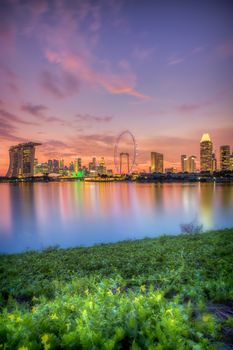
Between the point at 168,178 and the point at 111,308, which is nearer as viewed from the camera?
the point at 111,308

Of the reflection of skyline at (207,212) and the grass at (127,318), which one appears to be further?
the reflection of skyline at (207,212)

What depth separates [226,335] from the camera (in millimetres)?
3752

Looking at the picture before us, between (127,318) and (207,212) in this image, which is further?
(207,212)

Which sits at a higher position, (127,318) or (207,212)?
(127,318)

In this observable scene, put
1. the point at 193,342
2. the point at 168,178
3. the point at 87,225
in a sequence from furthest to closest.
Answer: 1. the point at 168,178
2. the point at 87,225
3. the point at 193,342

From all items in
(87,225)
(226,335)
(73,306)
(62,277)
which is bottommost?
(87,225)

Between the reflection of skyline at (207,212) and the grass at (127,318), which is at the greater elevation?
the grass at (127,318)

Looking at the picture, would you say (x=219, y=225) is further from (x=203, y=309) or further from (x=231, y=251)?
(x=203, y=309)

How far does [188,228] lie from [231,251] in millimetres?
17252

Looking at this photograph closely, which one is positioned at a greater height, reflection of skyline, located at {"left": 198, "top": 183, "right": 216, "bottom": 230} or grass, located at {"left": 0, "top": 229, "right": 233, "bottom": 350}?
grass, located at {"left": 0, "top": 229, "right": 233, "bottom": 350}

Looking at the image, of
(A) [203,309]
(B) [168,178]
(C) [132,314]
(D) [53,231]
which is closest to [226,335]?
(A) [203,309]

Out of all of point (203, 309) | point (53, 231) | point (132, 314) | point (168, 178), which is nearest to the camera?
point (132, 314)

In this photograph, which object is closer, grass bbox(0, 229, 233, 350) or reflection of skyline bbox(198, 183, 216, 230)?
grass bbox(0, 229, 233, 350)

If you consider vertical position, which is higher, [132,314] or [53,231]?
[132,314]
